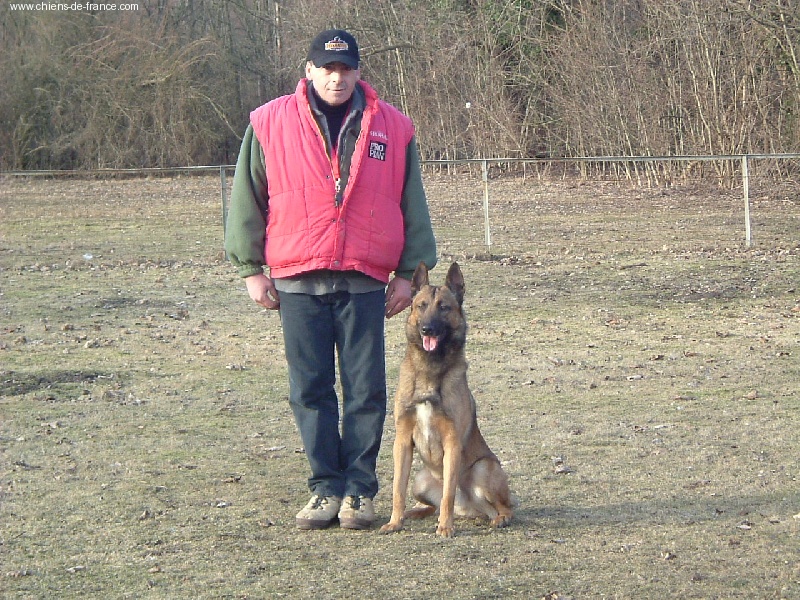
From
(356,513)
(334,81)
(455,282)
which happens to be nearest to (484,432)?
(455,282)

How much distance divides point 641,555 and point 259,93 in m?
30.8

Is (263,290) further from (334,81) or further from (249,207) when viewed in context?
(334,81)

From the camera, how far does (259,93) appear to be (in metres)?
34.1

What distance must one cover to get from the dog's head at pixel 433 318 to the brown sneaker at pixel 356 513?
2.43ft

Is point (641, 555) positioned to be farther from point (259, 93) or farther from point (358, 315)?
point (259, 93)

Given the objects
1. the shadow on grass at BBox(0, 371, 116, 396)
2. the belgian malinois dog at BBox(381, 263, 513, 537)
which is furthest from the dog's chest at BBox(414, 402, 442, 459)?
the shadow on grass at BBox(0, 371, 116, 396)

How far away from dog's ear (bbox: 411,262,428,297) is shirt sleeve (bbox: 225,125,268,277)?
698 mm

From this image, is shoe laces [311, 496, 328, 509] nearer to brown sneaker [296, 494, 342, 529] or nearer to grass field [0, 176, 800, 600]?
brown sneaker [296, 494, 342, 529]

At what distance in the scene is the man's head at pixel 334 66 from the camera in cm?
474

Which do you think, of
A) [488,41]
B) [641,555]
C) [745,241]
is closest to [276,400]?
[641,555]

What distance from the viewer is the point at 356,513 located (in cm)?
504

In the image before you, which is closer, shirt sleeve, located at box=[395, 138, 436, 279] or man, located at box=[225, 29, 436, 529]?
man, located at box=[225, 29, 436, 529]

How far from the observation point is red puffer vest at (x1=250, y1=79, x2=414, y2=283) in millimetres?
4824

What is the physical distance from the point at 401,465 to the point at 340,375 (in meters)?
0.49
